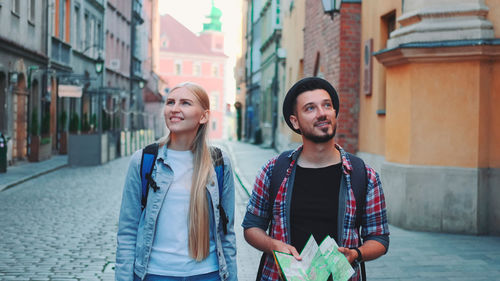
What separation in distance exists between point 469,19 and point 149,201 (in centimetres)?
700

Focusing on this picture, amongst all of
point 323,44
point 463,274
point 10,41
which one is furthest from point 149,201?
point 10,41

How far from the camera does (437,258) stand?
293 inches

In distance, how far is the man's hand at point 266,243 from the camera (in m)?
2.82

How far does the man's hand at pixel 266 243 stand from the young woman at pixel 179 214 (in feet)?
0.93

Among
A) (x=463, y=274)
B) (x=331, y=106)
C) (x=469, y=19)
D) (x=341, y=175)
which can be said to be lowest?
(x=463, y=274)

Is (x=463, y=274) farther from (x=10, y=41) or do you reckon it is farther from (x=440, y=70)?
(x=10, y=41)

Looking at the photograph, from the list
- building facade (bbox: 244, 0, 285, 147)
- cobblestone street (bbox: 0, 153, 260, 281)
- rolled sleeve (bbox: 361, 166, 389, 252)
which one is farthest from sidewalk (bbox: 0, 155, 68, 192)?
rolled sleeve (bbox: 361, 166, 389, 252)

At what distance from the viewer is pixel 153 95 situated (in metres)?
51.1

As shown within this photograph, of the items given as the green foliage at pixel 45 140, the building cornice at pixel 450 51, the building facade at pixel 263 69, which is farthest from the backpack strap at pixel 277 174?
the building facade at pixel 263 69

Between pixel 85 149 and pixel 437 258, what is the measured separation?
1690 centimetres

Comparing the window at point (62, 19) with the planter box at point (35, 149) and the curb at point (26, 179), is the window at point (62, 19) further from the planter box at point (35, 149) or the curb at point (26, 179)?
the curb at point (26, 179)

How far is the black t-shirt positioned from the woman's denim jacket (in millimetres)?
560

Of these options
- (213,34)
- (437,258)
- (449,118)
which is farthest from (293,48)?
(213,34)

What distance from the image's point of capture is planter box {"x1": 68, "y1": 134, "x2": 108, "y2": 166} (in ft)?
73.6
